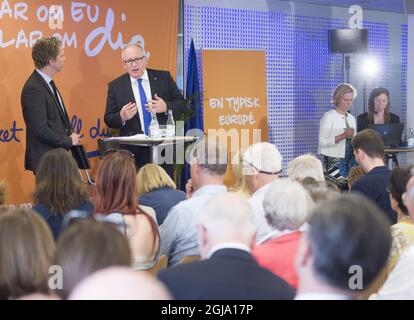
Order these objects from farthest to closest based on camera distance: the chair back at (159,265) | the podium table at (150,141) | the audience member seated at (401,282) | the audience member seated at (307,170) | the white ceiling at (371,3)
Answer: the white ceiling at (371,3) < the podium table at (150,141) < the audience member seated at (307,170) < the chair back at (159,265) < the audience member seated at (401,282)

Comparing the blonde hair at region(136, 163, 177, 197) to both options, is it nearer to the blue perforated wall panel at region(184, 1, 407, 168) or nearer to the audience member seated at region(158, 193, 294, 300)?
the audience member seated at region(158, 193, 294, 300)

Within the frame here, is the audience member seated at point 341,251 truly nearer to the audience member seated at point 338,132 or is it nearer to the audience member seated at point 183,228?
the audience member seated at point 183,228

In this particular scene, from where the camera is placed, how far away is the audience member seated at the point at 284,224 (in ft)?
9.39

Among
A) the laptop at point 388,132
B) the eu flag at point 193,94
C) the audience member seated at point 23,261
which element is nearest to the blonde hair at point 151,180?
the audience member seated at point 23,261

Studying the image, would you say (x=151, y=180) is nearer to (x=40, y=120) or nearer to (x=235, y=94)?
→ (x=40, y=120)

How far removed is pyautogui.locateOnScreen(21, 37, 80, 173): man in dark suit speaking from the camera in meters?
5.72

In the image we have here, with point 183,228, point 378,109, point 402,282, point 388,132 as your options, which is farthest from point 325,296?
point 378,109

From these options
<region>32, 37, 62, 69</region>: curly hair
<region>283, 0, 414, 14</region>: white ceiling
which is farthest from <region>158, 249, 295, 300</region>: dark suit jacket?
<region>283, 0, 414, 14</region>: white ceiling

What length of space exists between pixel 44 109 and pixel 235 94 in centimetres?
355

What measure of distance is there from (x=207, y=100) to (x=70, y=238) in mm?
6781

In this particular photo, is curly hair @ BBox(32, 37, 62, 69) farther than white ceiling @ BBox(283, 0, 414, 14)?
No

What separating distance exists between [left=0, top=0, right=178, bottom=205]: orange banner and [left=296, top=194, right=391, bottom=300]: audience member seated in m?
5.30

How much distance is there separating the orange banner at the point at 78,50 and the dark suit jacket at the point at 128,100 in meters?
0.57

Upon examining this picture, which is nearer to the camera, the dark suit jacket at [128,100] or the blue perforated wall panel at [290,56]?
the dark suit jacket at [128,100]
